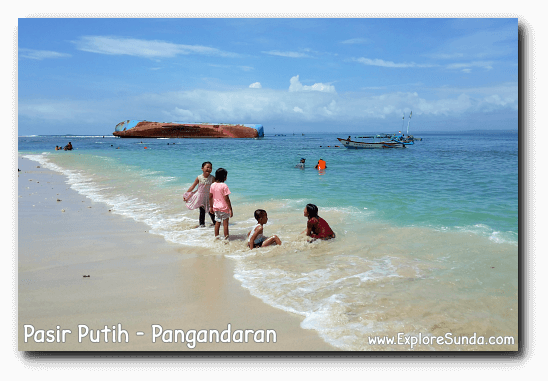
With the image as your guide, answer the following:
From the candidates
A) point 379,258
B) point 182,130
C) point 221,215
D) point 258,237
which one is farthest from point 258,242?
point 182,130

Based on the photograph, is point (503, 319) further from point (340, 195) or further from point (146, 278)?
point (340, 195)

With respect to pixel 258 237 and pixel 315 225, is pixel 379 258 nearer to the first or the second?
pixel 315 225

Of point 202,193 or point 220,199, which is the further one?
point 202,193

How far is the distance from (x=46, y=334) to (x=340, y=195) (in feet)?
34.1

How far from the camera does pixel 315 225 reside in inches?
267

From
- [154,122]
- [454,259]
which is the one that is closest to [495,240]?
[454,259]

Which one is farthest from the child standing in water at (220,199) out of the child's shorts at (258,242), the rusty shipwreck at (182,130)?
the rusty shipwreck at (182,130)

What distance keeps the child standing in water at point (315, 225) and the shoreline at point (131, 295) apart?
180cm

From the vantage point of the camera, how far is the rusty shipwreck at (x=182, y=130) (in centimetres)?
7731

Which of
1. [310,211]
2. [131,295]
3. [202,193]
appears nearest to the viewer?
[131,295]

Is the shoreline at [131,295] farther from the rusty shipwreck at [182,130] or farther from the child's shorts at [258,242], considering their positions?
the rusty shipwreck at [182,130]

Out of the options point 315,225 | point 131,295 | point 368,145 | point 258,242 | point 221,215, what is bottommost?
point 131,295

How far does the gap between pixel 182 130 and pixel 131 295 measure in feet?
253

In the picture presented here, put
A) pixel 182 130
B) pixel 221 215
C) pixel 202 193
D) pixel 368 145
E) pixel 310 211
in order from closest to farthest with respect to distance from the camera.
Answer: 1. pixel 310 211
2. pixel 221 215
3. pixel 202 193
4. pixel 368 145
5. pixel 182 130
